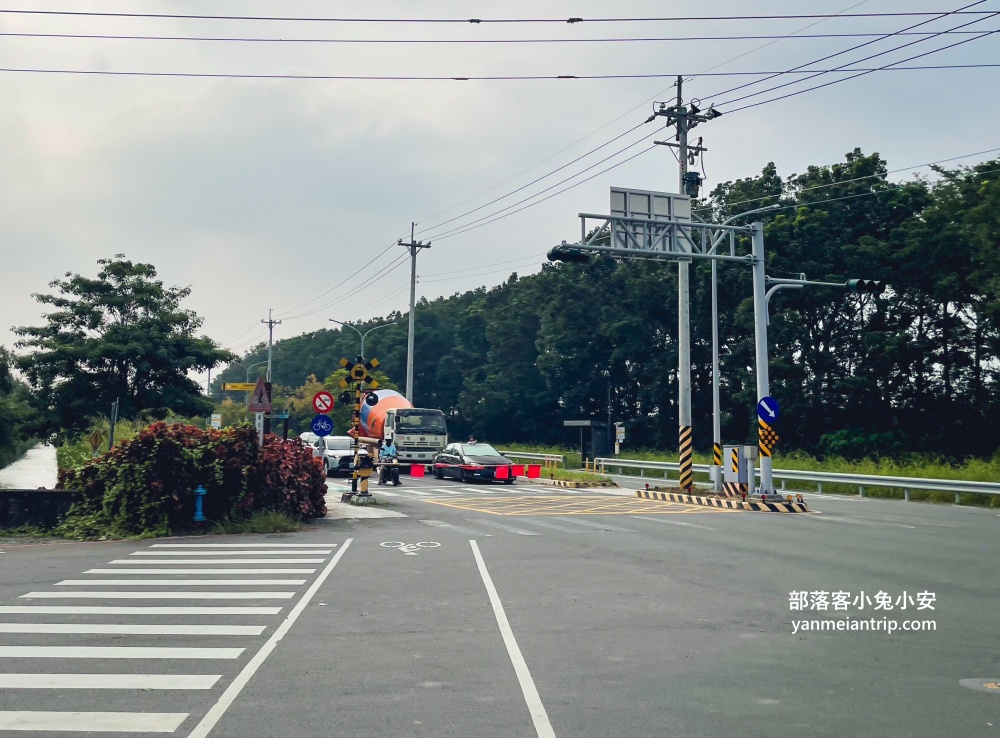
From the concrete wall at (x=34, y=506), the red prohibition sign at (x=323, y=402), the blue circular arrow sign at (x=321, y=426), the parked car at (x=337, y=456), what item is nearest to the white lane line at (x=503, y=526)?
the red prohibition sign at (x=323, y=402)

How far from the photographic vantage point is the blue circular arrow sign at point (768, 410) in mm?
23328

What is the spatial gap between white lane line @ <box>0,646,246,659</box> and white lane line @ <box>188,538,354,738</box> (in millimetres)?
261

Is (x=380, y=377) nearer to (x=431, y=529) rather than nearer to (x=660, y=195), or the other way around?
(x=660, y=195)

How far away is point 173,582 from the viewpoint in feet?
37.7

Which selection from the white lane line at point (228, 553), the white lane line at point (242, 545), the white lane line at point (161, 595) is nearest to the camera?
the white lane line at point (161, 595)

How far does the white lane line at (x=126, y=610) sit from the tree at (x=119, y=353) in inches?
1101

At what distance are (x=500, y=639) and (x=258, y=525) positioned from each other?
405 inches

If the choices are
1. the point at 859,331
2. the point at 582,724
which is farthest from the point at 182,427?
the point at 859,331

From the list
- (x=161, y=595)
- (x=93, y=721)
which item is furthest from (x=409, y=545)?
(x=93, y=721)

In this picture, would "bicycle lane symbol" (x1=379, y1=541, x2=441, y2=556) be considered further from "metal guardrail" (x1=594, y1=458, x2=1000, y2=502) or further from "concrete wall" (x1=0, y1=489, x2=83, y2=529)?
"metal guardrail" (x1=594, y1=458, x2=1000, y2=502)

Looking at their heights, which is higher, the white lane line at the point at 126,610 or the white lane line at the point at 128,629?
the white lane line at the point at 128,629

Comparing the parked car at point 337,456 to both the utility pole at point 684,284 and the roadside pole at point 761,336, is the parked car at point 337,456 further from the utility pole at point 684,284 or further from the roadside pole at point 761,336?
the roadside pole at point 761,336

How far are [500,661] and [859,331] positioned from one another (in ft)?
149

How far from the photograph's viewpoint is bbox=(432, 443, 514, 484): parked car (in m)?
34.4
